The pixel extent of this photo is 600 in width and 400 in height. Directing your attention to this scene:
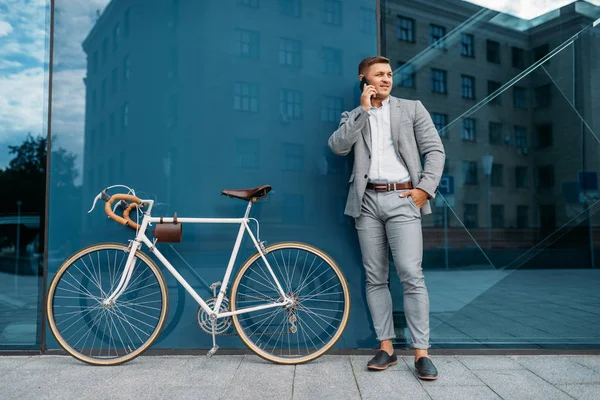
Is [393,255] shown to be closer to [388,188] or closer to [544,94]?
[388,188]

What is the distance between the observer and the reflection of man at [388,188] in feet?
11.0

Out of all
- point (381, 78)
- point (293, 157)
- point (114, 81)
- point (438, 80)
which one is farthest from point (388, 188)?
point (114, 81)

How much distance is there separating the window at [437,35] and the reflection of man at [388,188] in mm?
859

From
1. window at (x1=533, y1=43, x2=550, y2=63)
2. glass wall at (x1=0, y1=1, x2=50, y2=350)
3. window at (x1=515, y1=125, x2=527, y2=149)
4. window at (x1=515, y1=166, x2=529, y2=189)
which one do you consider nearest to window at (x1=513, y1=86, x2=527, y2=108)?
window at (x1=515, y1=125, x2=527, y2=149)

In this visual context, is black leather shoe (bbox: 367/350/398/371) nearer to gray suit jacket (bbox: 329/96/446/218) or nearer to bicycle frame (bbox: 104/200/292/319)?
bicycle frame (bbox: 104/200/292/319)

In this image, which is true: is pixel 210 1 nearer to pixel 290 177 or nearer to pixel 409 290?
pixel 290 177

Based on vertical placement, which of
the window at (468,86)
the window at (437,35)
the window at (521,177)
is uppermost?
the window at (437,35)

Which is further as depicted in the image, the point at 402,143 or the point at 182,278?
the point at 182,278

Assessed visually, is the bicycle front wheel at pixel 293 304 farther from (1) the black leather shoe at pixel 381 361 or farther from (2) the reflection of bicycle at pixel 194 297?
(1) the black leather shoe at pixel 381 361

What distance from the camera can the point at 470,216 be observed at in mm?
4094

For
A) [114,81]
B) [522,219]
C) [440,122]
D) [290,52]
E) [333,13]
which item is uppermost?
[333,13]

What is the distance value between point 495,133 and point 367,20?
54.8 inches

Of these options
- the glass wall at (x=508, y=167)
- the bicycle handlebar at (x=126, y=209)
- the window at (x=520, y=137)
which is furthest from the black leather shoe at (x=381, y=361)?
the window at (x=520, y=137)

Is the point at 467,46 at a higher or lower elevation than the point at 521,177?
higher
